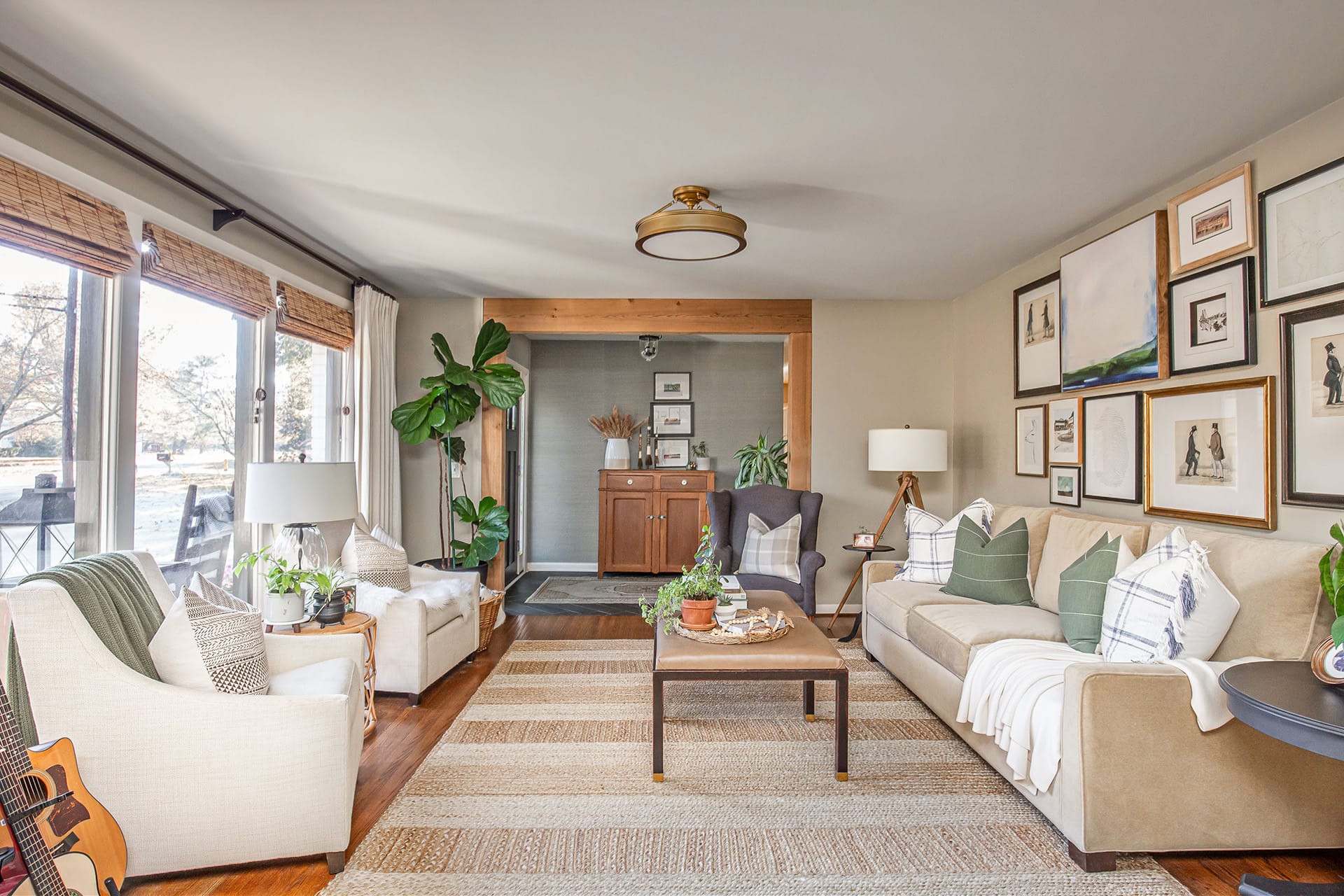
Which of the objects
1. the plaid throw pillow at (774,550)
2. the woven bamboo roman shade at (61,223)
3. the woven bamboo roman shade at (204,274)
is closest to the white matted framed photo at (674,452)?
the plaid throw pillow at (774,550)

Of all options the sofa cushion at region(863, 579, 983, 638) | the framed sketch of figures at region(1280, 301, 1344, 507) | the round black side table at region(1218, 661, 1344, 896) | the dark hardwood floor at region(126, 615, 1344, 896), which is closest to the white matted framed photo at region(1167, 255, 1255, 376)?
the framed sketch of figures at region(1280, 301, 1344, 507)

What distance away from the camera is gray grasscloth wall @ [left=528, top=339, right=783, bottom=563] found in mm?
7340

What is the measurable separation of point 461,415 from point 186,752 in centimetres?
322

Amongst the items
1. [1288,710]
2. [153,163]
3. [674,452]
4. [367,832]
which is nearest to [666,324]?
[674,452]

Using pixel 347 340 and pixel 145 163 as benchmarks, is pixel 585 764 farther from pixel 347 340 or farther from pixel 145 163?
pixel 347 340

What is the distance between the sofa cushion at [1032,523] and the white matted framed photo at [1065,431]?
31cm

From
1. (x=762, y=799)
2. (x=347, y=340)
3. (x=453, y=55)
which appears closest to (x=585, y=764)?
(x=762, y=799)

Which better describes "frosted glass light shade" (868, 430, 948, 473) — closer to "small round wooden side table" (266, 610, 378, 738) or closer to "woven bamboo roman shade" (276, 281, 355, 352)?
"small round wooden side table" (266, 610, 378, 738)

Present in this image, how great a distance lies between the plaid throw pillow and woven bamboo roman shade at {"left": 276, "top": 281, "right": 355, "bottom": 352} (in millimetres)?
2956

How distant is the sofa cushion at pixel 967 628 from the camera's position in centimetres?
293

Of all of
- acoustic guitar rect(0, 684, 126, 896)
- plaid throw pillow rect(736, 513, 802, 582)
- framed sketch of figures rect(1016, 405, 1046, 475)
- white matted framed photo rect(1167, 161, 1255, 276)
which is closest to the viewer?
acoustic guitar rect(0, 684, 126, 896)

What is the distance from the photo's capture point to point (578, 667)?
406 cm

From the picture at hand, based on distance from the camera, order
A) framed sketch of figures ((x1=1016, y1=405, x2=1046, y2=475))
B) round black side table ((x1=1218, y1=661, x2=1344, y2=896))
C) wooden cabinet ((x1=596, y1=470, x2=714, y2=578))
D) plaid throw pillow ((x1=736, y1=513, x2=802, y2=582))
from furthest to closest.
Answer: wooden cabinet ((x1=596, y1=470, x2=714, y2=578)) → plaid throw pillow ((x1=736, y1=513, x2=802, y2=582)) → framed sketch of figures ((x1=1016, y1=405, x2=1046, y2=475)) → round black side table ((x1=1218, y1=661, x2=1344, y2=896))

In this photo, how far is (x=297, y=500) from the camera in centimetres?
295
